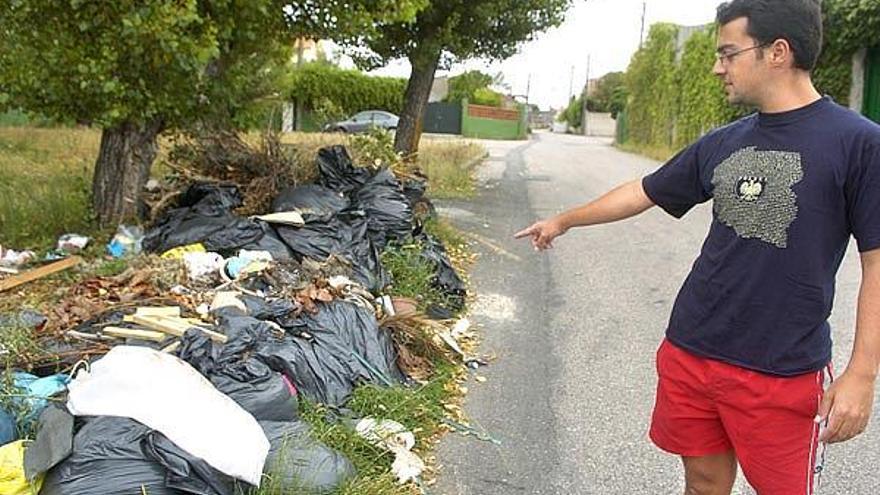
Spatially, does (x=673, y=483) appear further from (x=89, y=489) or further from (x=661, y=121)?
(x=661, y=121)

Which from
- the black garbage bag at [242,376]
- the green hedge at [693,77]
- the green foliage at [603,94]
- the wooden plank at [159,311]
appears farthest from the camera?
the green foliage at [603,94]

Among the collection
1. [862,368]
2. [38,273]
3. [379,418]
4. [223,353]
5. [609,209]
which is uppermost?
[609,209]

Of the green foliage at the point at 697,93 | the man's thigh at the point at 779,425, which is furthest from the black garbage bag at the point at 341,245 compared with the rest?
the green foliage at the point at 697,93

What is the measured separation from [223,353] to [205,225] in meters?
2.78

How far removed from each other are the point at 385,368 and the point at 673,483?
5.14 feet

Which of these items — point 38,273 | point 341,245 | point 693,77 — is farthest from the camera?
point 693,77

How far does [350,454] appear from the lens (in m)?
3.28

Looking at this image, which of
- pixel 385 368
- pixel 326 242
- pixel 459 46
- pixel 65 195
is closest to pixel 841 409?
pixel 385 368

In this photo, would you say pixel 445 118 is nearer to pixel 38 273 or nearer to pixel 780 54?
pixel 38 273

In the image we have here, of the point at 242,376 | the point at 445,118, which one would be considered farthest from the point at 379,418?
the point at 445,118

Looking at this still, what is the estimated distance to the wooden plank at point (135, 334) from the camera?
3.73 meters

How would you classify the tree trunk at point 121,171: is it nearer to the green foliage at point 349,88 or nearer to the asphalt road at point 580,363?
the asphalt road at point 580,363

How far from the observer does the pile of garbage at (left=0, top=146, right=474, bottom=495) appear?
103 inches

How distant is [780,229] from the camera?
6.79 ft
